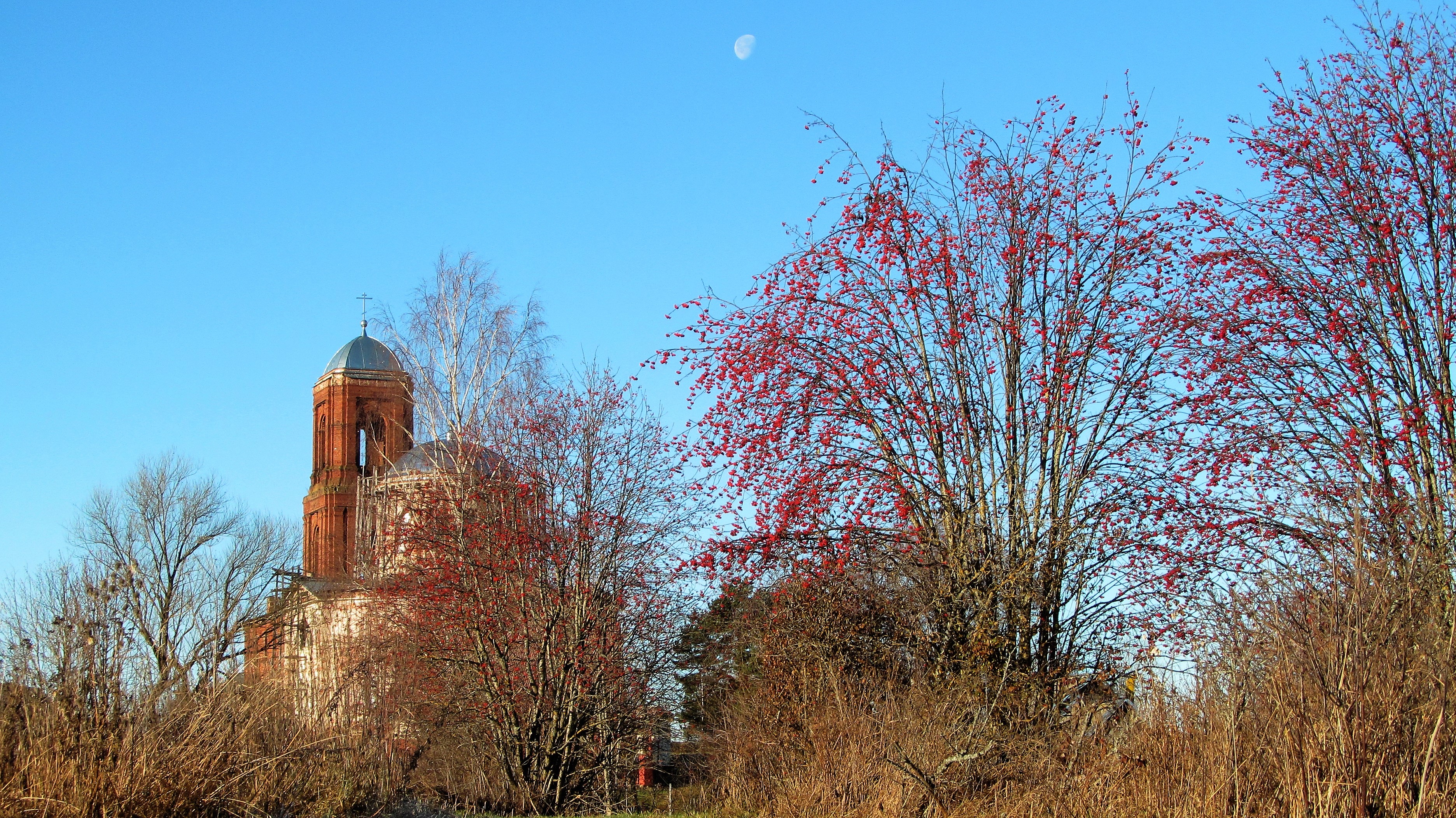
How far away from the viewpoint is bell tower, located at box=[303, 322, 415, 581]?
198 ft

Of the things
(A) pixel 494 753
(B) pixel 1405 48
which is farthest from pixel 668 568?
(B) pixel 1405 48

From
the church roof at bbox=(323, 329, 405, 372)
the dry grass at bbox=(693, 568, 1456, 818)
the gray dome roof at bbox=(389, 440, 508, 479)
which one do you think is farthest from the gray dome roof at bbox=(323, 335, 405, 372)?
the dry grass at bbox=(693, 568, 1456, 818)

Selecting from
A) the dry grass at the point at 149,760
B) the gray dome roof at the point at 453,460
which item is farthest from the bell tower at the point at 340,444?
the dry grass at the point at 149,760

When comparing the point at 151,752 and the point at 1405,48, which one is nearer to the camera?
the point at 151,752

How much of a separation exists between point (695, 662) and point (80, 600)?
15.4 meters

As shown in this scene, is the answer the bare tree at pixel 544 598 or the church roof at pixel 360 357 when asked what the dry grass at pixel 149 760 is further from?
the church roof at pixel 360 357

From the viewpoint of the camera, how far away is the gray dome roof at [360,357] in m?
62.2

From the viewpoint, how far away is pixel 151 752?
314 inches

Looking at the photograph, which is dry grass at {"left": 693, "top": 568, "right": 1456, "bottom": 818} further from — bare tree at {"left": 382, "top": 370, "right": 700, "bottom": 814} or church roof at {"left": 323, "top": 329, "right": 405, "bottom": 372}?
church roof at {"left": 323, "top": 329, "right": 405, "bottom": 372}

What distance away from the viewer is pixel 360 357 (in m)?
63.0

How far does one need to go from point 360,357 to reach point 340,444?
4.60m

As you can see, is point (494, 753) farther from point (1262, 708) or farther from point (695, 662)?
point (1262, 708)

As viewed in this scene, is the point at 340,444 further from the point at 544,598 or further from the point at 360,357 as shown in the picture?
the point at 544,598

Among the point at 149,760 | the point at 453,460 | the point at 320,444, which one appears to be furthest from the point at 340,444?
the point at 149,760
